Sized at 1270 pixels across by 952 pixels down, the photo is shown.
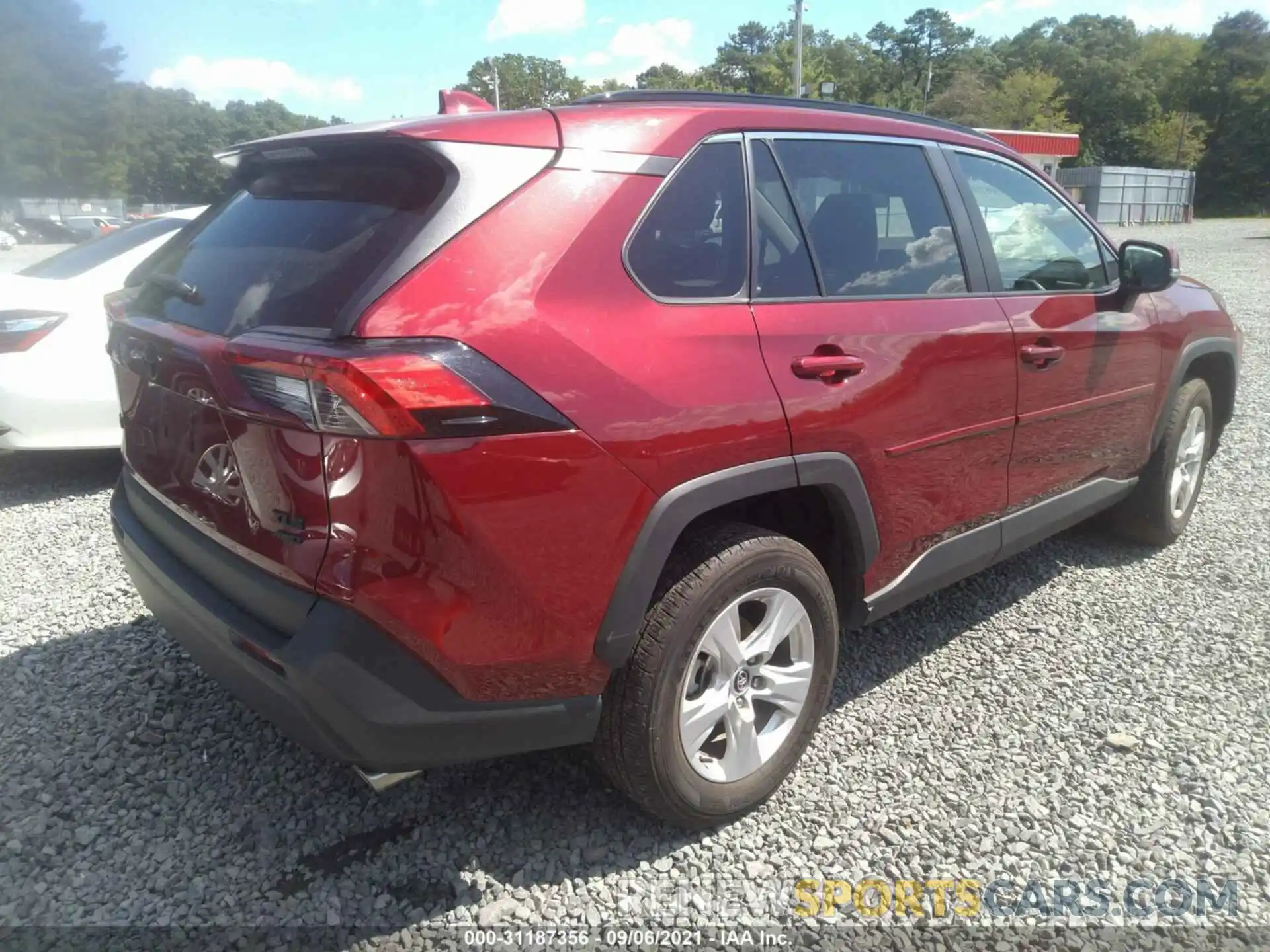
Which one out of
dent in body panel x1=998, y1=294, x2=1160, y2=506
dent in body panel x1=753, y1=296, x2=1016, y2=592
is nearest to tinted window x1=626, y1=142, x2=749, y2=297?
dent in body panel x1=753, y1=296, x2=1016, y2=592

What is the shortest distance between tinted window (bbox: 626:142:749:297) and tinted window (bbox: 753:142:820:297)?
0.19ft

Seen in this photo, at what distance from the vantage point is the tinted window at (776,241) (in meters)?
2.42

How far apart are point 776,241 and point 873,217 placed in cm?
54

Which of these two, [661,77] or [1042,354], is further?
[661,77]

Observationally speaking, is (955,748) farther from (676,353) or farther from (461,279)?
(461,279)

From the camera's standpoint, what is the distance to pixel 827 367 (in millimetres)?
2412

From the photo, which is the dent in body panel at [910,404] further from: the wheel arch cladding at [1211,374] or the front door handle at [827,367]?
the wheel arch cladding at [1211,374]

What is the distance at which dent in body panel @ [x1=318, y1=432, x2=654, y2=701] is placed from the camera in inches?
69.9

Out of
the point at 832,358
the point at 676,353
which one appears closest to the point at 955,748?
the point at 832,358

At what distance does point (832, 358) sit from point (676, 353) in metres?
0.53

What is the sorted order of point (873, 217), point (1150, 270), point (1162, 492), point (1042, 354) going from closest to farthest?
point (873, 217) → point (1042, 354) → point (1150, 270) → point (1162, 492)

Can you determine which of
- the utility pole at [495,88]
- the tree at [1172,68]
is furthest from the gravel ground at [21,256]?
the tree at [1172,68]

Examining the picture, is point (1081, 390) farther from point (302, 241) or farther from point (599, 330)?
point (302, 241)

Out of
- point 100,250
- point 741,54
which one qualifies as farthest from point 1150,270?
point 741,54
